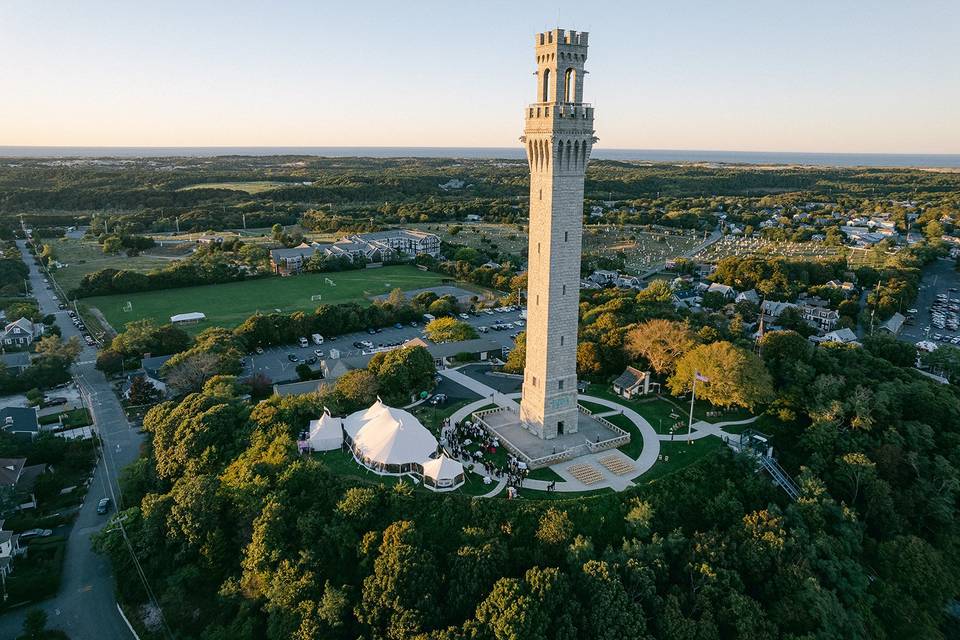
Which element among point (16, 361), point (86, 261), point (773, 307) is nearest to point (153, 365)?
point (16, 361)

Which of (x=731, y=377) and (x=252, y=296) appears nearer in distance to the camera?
(x=731, y=377)

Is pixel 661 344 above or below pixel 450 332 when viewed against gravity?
above

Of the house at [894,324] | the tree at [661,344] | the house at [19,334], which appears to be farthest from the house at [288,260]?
the house at [894,324]

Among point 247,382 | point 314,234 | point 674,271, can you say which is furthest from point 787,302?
point 314,234

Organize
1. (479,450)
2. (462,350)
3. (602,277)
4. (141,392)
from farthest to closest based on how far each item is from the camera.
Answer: (602,277) → (462,350) → (141,392) → (479,450)

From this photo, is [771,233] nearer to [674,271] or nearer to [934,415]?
[674,271]

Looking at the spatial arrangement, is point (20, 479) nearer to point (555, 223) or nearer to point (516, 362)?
point (516, 362)

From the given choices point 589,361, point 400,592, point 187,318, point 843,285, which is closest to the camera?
point 400,592
